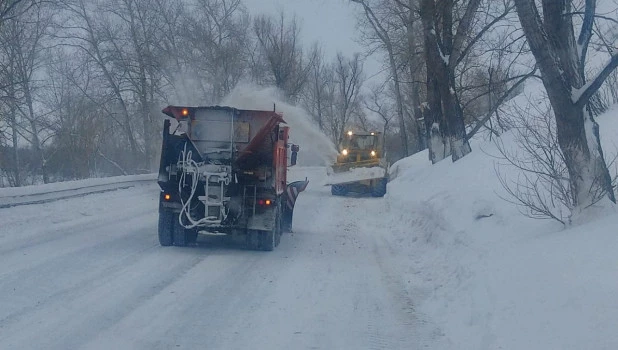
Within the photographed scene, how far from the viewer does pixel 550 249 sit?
29.6ft

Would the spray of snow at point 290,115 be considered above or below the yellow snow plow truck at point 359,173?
above

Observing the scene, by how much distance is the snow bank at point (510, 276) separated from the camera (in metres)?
6.60

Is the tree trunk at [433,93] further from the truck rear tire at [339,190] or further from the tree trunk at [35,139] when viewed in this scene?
the tree trunk at [35,139]

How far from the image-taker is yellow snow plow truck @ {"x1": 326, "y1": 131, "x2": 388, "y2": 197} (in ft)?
97.9

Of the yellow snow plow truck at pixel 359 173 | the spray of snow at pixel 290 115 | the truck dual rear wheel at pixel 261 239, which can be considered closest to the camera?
the truck dual rear wheel at pixel 261 239

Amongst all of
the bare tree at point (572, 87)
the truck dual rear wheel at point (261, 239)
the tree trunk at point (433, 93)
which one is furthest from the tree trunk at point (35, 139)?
the bare tree at point (572, 87)

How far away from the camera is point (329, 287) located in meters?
10.3

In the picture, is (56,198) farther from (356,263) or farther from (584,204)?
(584,204)

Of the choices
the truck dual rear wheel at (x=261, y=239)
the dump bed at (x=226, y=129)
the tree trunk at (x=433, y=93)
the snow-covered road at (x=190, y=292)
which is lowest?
the snow-covered road at (x=190, y=292)

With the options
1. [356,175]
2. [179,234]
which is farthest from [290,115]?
[356,175]

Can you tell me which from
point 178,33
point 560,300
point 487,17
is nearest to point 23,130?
point 178,33

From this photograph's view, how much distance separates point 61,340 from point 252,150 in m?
7.36

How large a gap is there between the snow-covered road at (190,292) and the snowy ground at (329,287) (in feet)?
0.09

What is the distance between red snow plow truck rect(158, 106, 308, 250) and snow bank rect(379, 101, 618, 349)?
9.39 feet
